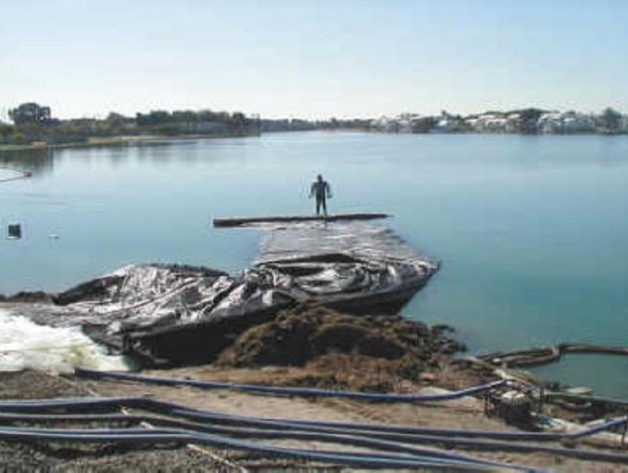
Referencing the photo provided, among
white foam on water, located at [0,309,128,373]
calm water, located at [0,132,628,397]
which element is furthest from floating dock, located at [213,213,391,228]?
white foam on water, located at [0,309,128,373]

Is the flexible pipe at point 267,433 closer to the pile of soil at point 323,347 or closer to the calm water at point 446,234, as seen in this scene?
the pile of soil at point 323,347

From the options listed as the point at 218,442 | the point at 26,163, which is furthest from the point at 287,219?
the point at 26,163

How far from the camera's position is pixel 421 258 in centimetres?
2125

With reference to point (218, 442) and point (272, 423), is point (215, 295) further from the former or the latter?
point (218, 442)

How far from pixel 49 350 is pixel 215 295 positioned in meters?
2.81

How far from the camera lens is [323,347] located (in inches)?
464

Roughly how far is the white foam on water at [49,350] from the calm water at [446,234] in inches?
243

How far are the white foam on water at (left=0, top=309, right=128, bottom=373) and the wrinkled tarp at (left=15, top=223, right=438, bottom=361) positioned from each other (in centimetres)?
31

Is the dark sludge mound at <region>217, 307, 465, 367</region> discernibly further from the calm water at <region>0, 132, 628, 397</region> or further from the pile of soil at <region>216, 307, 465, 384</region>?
the calm water at <region>0, 132, 628, 397</region>

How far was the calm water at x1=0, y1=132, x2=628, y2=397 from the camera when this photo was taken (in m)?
16.0

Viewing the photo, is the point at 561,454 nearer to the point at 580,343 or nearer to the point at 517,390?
the point at 517,390

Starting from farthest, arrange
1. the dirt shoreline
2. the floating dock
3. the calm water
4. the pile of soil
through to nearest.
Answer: the floating dock → the calm water → the pile of soil → the dirt shoreline

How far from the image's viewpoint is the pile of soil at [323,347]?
37.5 feet

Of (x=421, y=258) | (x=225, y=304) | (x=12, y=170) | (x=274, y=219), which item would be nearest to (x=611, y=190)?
(x=274, y=219)
